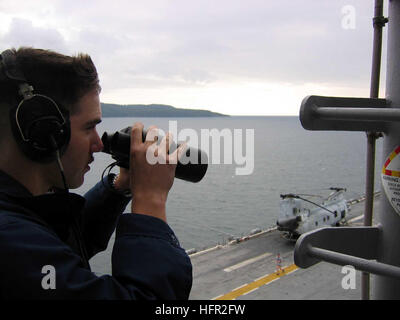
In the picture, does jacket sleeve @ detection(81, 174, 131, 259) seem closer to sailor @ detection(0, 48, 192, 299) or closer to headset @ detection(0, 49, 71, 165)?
sailor @ detection(0, 48, 192, 299)

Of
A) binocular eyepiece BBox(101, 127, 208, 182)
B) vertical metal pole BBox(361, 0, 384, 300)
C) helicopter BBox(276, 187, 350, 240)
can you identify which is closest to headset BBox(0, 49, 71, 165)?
binocular eyepiece BBox(101, 127, 208, 182)

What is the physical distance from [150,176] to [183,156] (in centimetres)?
26

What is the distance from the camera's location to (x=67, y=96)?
1250 millimetres

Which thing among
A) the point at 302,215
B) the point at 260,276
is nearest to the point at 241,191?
the point at 302,215

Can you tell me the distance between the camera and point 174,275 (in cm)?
107

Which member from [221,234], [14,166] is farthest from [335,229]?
[221,234]

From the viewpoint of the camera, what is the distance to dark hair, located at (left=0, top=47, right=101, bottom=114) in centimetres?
119

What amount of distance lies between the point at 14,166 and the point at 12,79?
0.27 meters

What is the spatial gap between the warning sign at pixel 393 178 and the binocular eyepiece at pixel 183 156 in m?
0.73

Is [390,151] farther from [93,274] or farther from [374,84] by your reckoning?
[93,274]

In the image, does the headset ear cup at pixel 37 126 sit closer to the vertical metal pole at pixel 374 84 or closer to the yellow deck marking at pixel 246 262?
the vertical metal pole at pixel 374 84

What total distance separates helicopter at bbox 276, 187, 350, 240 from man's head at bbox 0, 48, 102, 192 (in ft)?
73.5

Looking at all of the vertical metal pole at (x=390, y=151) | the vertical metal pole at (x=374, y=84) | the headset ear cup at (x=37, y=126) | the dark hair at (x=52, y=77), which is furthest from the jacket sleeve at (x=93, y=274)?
the vertical metal pole at (x=374, y=84)
